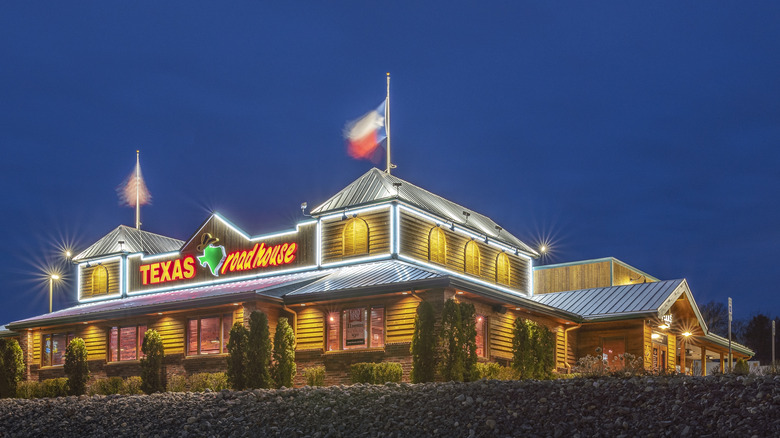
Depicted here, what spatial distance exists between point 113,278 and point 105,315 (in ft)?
22.0

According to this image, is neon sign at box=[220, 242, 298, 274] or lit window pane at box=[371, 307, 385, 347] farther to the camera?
neon sign at box=[220, 242, 298, 274]

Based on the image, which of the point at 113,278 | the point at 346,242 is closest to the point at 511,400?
the point at 346,242

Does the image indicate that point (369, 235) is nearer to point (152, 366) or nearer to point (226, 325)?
point (226, 325)

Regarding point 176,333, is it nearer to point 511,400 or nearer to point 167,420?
point 167,420

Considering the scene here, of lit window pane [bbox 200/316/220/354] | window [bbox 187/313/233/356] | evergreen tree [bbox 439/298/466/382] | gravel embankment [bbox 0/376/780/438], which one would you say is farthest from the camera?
lit window pane [bbox 200/316/220/354]

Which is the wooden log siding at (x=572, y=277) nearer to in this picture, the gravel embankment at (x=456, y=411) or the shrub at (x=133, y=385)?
the shrub at (x=133, y=385)

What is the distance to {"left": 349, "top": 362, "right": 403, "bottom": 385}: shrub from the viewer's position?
81.8ft

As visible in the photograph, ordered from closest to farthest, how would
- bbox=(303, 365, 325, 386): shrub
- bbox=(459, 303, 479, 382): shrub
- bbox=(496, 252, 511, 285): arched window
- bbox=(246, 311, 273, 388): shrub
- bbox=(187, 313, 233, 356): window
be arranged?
bbox=(459, 303, 479, 382): shrub < bbox=(246, 311, 273, 388): shrub < bbox=(303, 365, 325, 386): shrub < bbox=(187, 313, 233, 356): window < bbox=(496, 252, 511, 285): arched window

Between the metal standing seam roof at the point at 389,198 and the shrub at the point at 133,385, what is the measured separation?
8.89 m

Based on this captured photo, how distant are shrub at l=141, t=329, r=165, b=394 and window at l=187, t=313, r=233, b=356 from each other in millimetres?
2405

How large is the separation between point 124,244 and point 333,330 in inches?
596

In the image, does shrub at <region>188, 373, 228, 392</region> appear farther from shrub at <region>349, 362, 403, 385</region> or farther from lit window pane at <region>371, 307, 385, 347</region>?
lit window pane at <region>371, 307, 385, 347</region>

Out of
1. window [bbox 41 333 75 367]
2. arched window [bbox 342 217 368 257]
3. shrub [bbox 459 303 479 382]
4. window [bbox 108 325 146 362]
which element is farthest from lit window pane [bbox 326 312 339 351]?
window [bbox 41 333 75 367]

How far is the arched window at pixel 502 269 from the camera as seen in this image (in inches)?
1417
